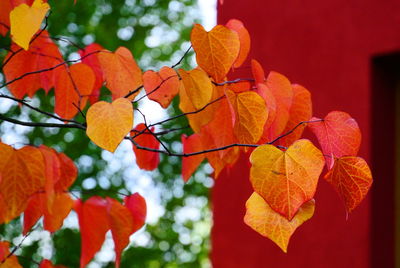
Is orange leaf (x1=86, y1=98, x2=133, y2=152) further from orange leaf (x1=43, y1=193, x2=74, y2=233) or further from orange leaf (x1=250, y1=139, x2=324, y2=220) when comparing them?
orange leaf (x1=43, y1=193, x2=74, y2=233)

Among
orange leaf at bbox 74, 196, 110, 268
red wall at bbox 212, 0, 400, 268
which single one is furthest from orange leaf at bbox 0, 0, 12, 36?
red wall at bbox 212, 0, 400, 268

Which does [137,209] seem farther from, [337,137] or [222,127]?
[337,137]

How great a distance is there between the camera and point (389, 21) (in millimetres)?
2092

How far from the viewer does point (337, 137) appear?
0.89 metres

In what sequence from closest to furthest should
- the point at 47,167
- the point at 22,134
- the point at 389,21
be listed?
the point at 47,167, the point at 389,21, the point at 22,134

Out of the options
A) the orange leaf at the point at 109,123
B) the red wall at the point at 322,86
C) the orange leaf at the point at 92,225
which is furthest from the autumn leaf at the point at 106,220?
the red wall at the point at 322,86

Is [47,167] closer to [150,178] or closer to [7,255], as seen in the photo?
[7,255]

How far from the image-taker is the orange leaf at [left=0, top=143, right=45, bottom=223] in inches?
35.9

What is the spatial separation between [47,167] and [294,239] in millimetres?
1426

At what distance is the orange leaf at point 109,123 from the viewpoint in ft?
2.63

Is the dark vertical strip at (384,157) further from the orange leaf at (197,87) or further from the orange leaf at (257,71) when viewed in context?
the orange leaf at (197,87)

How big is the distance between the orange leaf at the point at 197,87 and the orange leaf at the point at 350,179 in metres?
0.18

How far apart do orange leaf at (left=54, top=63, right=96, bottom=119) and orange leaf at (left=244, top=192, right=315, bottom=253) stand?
417 millimetres

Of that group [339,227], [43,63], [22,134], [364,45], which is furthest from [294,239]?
[22,134]
